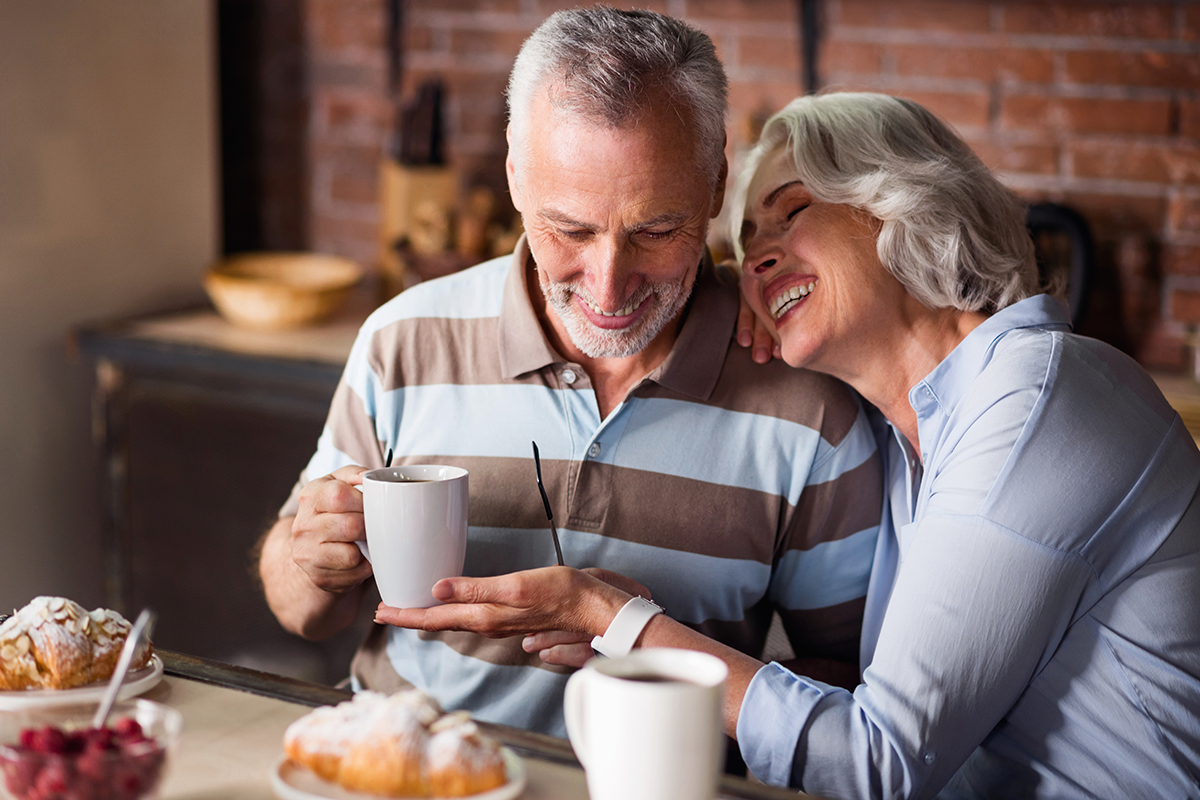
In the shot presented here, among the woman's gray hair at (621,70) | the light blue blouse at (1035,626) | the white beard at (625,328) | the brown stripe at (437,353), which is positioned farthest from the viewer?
the brown stripe at (437,353)

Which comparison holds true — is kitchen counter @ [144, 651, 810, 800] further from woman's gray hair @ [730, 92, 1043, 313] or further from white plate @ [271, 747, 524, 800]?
woman's gray hair @ [730, 92, 1043, 313]

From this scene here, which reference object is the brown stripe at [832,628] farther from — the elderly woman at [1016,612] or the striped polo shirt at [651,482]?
the elderly woman at [1016,612]

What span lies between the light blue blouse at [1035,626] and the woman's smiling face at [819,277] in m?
0.19

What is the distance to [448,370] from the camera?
1.36 meters

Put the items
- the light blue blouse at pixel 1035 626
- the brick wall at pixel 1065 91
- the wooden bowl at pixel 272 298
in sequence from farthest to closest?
the wooden bowl at pixel 272 298, the brick wall at pixel 1065 91, the light blue blouse at pixel 1035 626

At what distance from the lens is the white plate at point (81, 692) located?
841mm

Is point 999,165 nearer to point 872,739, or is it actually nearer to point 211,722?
point 872,739

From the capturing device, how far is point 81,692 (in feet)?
2.88

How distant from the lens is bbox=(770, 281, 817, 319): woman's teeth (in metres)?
1.27

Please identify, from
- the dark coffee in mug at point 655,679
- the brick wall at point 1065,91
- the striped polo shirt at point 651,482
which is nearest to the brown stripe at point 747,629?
the striped polo shirt at point 651,482

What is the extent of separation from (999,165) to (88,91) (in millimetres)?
1849

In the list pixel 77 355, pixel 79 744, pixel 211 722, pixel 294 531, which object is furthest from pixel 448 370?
pixel 77 355

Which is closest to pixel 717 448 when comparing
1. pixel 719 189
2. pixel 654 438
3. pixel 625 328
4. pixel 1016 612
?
pixel 654 438

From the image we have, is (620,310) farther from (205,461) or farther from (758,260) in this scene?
(205,461)
